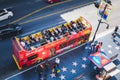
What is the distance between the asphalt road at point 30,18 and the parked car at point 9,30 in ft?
2.54

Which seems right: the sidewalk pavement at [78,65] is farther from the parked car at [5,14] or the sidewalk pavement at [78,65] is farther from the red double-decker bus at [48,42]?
the parked car at [5,14]

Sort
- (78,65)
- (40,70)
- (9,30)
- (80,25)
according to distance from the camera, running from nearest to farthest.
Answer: (40,70)
(78,65)
(9,30)
(80,25)

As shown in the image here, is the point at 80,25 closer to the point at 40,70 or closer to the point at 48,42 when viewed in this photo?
the point at 48,42

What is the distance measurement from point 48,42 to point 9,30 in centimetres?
678

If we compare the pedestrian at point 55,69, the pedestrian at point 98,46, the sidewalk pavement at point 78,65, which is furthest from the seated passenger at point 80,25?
the pedestrian at point 55,69

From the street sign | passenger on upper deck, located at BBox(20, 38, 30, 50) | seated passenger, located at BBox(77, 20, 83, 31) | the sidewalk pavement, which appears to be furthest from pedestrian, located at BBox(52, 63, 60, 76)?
the street sign

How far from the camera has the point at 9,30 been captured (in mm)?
32625

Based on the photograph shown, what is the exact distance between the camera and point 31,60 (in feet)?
96.0

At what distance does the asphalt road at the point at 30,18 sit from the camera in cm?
3012

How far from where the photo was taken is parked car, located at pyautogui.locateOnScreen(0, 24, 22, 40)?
1270 inches

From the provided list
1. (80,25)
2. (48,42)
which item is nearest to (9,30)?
(48,42)

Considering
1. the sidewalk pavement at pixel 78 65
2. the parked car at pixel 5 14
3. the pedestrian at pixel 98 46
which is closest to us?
the sidewalk pavement at pixel 78 65

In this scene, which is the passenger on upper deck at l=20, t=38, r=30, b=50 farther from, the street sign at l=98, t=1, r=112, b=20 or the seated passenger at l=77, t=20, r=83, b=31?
the street sign at l=98, t=1, r=112, b=20

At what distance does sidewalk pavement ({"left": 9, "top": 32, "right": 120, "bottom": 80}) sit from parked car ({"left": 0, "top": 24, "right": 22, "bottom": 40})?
696cm
